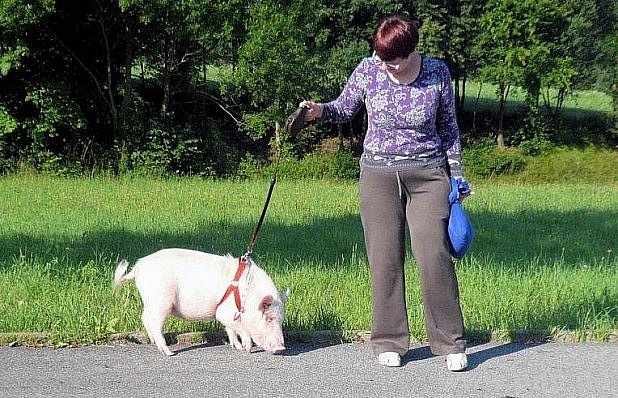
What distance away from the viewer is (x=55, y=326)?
5.54 meters

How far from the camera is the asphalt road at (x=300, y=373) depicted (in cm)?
462

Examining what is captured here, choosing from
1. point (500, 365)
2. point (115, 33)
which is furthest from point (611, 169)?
point (500, 365)

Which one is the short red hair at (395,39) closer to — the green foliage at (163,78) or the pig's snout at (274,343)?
the pig's snout at (274,343)

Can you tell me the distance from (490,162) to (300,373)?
30.6 meters

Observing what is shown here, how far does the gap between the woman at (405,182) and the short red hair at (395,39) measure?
11 mm

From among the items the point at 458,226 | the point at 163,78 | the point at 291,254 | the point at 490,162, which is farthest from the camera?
the point at 490,162

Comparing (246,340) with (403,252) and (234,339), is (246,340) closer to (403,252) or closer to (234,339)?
(234,339)

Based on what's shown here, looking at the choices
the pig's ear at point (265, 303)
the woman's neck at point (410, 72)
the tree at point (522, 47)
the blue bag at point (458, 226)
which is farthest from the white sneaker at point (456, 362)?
the tree at point (522, 47)

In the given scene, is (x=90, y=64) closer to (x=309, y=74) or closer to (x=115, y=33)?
(x=115, y=33)

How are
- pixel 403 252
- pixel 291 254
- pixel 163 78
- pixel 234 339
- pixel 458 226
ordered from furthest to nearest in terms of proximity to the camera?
pixel 163 78 → pixel 291 254 → pixel 234 339 → pixel 403 252 → pixel 458 226

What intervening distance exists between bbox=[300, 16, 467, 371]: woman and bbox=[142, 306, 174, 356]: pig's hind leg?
56.1 inches

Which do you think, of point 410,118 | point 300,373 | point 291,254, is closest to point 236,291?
point 300,373

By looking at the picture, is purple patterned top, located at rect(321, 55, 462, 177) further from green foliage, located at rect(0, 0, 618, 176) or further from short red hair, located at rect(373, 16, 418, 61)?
green foliage, located at rect(0, 0, 618, 176)

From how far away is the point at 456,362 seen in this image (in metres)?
5.01
